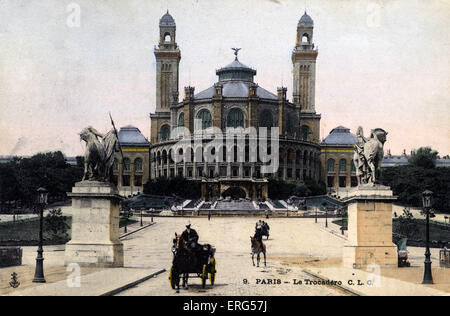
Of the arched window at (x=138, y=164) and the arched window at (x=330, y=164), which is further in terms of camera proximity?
the arched window at (x=138, y=164)

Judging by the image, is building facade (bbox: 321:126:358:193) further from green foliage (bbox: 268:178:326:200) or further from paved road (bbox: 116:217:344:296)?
paved road (bbox: 116:217:344:296)

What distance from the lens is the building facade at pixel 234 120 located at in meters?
101

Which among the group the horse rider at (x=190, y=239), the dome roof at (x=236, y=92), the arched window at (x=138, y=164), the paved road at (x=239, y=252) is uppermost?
the dome roof at (x=236, y=92)

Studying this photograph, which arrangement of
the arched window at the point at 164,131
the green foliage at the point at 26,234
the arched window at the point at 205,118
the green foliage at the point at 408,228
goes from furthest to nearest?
1. the arched window at the point at 164,131
2. the arched window at the point at 205,118
3. the green foliage at the point at 408,228
4. the green foliage at the point at 26,234

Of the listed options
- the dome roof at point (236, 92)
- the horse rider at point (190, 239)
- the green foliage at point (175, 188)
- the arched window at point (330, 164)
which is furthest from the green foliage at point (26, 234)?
the arched window at point (330, 164)

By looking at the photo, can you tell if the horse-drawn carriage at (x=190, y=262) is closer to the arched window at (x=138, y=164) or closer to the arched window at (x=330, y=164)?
the arched window at (x=138, y=164)

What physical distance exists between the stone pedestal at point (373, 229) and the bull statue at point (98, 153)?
966 centimetres

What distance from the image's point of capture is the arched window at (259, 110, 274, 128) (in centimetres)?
10788

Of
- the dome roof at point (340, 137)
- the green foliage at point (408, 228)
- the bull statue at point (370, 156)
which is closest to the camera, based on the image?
the bull statue at point (370, 156)

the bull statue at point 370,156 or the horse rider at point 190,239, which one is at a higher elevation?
the bull statue at point 370,156

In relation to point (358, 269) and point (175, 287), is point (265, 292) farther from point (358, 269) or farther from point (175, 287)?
point (358, 269)
